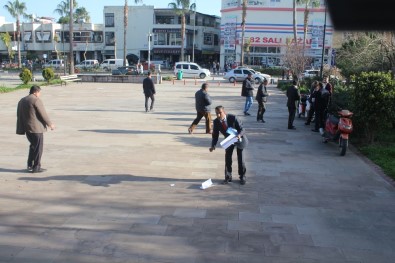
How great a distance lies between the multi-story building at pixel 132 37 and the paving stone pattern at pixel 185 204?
57.3 metres

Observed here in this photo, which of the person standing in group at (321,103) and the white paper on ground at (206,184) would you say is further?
the person standing in group at (321,103)

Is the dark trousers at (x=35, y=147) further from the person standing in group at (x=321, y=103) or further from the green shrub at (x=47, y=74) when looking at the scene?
the green shrub at (x=47, y=74)

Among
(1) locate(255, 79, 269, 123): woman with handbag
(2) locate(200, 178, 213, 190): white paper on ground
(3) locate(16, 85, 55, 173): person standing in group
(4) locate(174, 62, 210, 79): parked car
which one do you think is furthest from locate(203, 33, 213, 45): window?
(2) locate(200, 178, 213, 190): white paper on ground

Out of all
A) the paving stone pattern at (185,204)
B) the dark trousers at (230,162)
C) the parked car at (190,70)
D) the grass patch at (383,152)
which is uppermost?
the parked car at (190,70)

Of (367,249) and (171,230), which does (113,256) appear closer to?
(171,230)

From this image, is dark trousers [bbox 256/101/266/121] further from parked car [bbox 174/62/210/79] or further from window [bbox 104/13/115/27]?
window [bbox 104/13/115/27]

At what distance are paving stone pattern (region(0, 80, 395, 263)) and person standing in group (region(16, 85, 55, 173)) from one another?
378mm

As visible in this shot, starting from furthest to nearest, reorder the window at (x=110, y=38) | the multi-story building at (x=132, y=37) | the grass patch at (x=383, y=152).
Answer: the window at (x=110, y=38) < the multi-story building at (x=132, y=37) < the grass patch at (x=383, y=152)

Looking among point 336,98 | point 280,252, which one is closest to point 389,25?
point 280,252

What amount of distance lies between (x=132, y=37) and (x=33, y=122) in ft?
210

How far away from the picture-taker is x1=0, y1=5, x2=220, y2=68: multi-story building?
69.1 meters

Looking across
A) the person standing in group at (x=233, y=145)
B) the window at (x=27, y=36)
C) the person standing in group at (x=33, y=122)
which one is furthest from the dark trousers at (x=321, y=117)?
the window at (x=27, y=36)

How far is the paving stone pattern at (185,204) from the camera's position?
4.98 m

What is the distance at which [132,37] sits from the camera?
6962 centimetres
